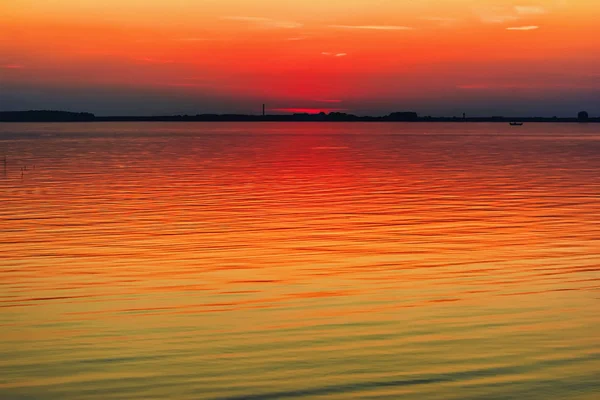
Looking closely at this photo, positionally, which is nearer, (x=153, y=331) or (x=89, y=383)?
(x=89, y=383)

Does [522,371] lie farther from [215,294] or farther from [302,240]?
[302,240]

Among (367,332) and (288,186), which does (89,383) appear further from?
(288,186)

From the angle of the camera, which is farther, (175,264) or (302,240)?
(302,240)

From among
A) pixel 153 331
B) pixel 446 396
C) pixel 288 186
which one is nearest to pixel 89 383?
pixel 153 331

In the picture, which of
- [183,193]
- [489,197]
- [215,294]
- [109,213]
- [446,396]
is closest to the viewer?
[446,396]

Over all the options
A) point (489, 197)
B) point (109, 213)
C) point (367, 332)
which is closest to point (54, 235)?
point (109, 213)

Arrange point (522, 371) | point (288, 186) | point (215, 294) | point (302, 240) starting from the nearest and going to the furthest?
1. point (522, 371)
2. point (215, 294)
3. point (302, 240)
4. point (288, 186)

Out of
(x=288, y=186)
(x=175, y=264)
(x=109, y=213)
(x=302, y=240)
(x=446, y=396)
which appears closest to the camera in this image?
(x=446, y=396)

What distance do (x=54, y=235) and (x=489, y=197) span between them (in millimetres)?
20882

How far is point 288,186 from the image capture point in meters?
46.1

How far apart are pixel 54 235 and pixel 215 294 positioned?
35.0 ft

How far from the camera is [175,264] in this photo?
65.9 ft

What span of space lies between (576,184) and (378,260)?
29821 millimetres

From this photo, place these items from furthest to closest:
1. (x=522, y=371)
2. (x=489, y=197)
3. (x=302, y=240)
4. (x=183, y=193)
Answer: (x=183, y=193) < (x=489, y=197) < (x=302, y=240) < (x=522, y=371)
